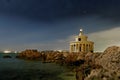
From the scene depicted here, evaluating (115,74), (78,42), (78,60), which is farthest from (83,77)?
(78,42)

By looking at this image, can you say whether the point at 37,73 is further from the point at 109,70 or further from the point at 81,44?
the point at 81,44

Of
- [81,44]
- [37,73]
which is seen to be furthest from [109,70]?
[81,44]

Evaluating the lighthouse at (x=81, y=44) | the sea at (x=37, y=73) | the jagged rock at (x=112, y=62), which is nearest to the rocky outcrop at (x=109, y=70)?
the jagged rock at (x=112, y=62)

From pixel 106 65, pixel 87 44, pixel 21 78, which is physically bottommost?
pixel 21 78

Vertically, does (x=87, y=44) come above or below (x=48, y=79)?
above

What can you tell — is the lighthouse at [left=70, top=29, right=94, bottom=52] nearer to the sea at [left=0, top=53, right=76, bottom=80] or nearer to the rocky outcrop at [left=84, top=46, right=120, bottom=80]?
the sea at [left=0, top=53, right=76, bottom=80]

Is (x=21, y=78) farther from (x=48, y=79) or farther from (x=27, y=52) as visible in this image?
(x=27, y=52)

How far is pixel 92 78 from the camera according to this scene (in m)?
37.1

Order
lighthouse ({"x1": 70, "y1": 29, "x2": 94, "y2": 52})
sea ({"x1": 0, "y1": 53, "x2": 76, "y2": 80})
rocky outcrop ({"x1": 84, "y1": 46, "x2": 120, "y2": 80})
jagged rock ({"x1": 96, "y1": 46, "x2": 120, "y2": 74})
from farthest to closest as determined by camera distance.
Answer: lighthouse ({"x1": 70, "y1": 29, "x2": 94, "y2": 52}), sea ({"x1": 0, "y1": 53, "x2": 76, "y2": 80}), jagged rock ({"x1": 96, "y1": 46, "x2": 120, "y2": 74}), rocky outcrop ({"x1": 84, "y1": 46, "x2": 120, "y2": 80})

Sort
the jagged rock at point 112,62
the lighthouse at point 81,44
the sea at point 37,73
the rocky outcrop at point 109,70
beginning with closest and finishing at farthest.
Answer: the rocky outcrop at point 109,70 < the jagged rock at point 112,62 < the sea at point 37,73 < the lighthouse at point 81,44

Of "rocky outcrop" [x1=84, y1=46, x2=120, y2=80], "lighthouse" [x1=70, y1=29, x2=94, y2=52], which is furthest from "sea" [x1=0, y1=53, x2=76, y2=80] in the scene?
"lighthouse" [x1=70, y1=29, x2=94, y2=52]

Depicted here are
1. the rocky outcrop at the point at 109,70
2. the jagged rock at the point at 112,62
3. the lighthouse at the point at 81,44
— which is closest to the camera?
the rocky outcrop at the point at 109,70

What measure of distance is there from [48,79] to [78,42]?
6631cm

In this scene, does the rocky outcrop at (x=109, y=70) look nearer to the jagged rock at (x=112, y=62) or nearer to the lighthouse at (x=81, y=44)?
the jagged rock at (x=112, y=62)
